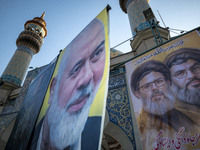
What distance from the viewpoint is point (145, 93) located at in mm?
2020

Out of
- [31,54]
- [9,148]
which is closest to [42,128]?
[9,148]

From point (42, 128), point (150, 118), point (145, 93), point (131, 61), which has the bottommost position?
point (42, 128)

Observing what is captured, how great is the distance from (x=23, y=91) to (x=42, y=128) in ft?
10.7

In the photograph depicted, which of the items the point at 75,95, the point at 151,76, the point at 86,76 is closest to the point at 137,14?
the point at 151,76

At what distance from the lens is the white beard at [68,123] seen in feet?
3.77

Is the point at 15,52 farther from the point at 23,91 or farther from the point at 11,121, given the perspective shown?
the point at 11,121

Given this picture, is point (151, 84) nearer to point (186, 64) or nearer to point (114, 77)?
point (186, 64)

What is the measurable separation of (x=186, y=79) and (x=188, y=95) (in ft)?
0.66

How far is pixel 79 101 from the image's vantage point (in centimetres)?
134

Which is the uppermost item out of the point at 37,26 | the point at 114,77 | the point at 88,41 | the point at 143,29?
the point at 37,26

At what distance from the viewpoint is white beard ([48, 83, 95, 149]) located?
1148 millimetres

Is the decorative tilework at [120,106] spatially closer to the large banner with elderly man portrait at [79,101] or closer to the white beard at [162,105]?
the white beard at [162,105]

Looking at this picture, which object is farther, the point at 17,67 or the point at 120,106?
the point at 17,67

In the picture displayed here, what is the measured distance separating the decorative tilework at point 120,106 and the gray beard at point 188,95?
3.36ft
